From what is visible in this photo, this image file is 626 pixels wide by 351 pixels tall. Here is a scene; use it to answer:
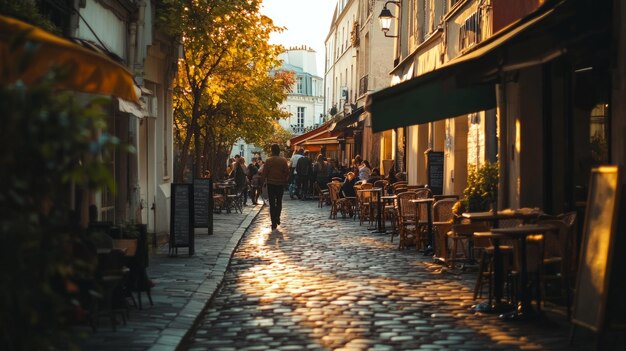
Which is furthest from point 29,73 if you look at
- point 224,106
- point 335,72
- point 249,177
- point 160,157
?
point 335,72

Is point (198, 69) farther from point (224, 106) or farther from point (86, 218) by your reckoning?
→ point (86, 218)

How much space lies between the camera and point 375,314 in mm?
9734

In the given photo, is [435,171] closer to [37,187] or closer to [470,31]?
[470,31]

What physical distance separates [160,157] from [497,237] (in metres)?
10.2

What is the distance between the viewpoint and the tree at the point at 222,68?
1822cm

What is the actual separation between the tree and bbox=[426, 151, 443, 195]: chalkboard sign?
450 cm

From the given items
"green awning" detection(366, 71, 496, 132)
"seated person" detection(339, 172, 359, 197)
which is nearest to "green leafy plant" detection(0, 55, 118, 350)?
"green awning" detection(366, 71, 496, 132)

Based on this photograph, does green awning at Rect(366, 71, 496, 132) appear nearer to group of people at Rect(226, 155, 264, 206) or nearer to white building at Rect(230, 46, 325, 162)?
group of people at Rect(226, 155, 264, 206)

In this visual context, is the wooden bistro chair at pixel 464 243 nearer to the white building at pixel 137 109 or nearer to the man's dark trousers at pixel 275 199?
the white building at pixel 137 109

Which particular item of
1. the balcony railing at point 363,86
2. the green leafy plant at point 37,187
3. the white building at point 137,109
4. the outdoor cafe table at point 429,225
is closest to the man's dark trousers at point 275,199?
the white building at point 137,109

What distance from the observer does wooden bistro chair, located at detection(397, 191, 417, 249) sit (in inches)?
662

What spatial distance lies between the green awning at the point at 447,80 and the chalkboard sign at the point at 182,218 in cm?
490

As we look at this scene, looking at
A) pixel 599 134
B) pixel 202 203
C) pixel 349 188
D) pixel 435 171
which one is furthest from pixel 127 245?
pixel 349 188

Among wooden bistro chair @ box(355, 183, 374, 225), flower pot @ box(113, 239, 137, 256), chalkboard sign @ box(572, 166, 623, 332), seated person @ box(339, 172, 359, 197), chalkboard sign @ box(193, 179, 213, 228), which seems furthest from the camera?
seated person @ box(339, 172, 359, 197)
